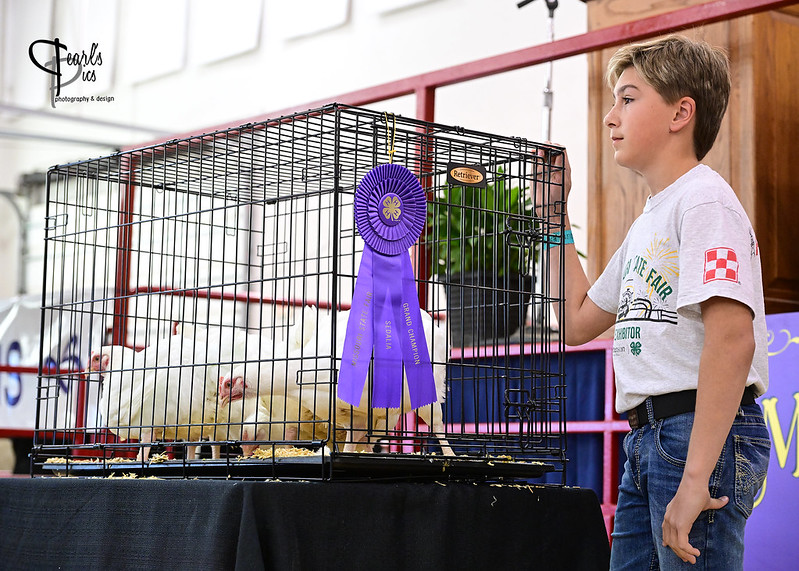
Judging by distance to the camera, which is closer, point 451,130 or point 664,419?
point 664,419

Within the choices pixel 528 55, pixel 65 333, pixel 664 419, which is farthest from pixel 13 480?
pixel 65 333

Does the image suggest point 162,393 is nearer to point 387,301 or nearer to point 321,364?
point 321,364

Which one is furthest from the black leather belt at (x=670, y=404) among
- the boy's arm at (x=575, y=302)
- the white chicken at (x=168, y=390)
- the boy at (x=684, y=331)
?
the white chicken at (x=168, y=390)

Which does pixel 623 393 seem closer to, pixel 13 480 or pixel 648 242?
pixel 648 242

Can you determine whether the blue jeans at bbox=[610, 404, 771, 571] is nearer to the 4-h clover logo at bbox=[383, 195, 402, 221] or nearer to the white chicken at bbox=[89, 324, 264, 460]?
the 4-h clover logo at bbox=[383, 195, 402, 221]

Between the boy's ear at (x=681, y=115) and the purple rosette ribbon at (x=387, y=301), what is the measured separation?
49cm

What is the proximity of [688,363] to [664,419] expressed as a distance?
0.34 ft

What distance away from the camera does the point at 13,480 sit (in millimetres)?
1972

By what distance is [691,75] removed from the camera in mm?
1839

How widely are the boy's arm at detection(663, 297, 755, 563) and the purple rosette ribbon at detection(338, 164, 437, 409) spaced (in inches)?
17.6

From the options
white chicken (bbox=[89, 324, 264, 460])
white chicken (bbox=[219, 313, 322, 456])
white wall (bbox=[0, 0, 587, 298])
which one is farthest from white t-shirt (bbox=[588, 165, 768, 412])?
white wall (bbox=[0, 0, 587, 298])

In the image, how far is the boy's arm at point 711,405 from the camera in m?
1.57

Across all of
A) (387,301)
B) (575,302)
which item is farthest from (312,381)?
(575,302)

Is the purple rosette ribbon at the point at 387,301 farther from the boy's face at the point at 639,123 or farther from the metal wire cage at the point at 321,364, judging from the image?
the boy's face at the point at 639,123
